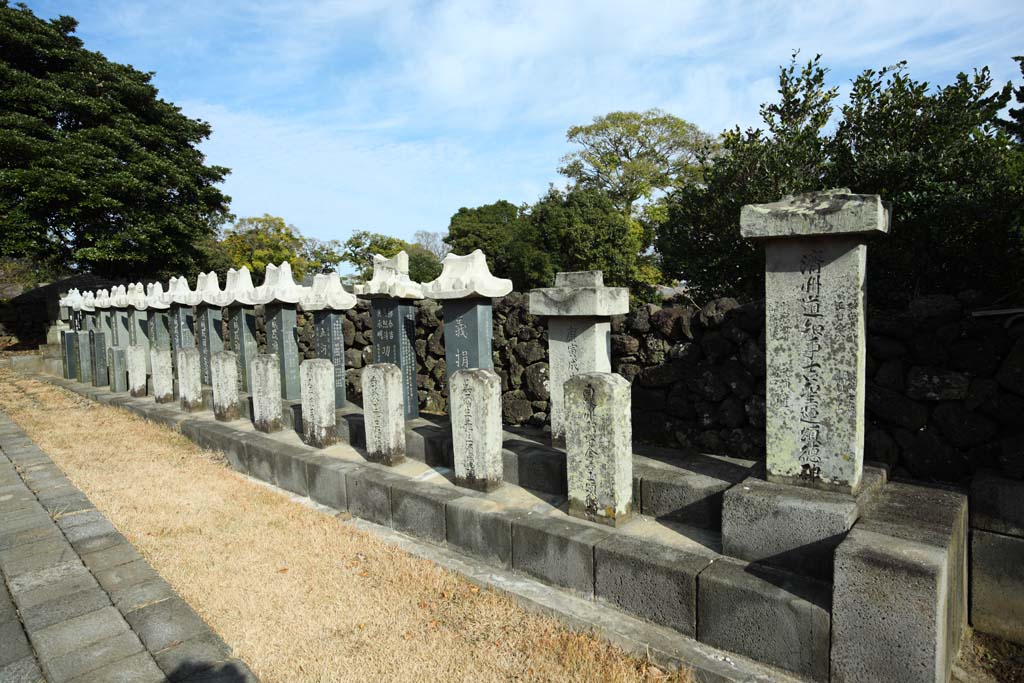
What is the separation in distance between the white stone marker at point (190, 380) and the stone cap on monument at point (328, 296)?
2655mm

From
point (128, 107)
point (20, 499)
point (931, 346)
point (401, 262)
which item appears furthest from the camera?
point (128, 107)

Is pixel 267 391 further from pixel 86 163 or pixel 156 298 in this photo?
pixel 86 163

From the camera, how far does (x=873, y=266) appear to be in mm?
6453

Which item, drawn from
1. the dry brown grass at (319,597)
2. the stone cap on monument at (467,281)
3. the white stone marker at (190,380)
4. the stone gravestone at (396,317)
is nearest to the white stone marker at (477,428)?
the dry brown grass at (319,597)

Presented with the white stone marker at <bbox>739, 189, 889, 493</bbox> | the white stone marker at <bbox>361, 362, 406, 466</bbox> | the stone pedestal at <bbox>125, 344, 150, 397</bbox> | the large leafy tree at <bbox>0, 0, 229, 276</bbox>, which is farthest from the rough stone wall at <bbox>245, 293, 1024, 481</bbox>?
the large leafy tree at <bbox>0, 0, 229, 276</bbox>

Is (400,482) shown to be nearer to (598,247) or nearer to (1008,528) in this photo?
(1008,528)

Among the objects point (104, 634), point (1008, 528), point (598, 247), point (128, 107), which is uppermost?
point (128, 107)

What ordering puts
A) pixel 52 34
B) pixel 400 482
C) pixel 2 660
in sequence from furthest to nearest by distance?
pixel 52 34 < pixel 400 482 < pixel 2 660

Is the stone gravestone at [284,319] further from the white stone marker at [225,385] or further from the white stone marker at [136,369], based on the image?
the white stone marker at [136,369]

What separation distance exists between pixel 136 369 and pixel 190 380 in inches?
95.7

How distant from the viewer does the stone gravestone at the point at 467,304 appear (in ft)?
20.1

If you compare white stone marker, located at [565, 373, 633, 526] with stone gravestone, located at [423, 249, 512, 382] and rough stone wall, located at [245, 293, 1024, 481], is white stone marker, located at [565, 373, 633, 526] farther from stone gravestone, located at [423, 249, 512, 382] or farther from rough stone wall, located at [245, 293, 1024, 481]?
rough stone wall, located at [245, 293, 1024, 481]

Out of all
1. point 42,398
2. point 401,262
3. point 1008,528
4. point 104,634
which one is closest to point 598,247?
point 401,262

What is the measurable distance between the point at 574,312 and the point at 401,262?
2.67 metres
